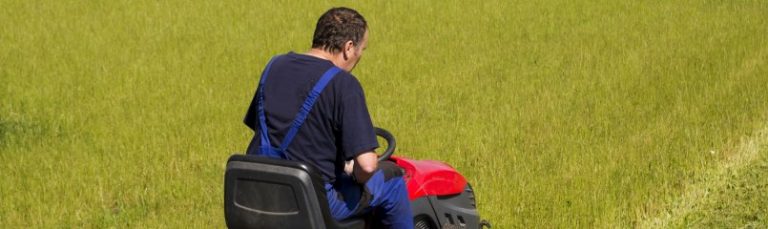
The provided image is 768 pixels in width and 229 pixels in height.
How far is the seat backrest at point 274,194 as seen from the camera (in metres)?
3.40

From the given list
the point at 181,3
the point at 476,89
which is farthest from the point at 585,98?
the point at 181,3

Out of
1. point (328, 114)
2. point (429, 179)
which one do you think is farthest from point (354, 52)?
point (429, 179)

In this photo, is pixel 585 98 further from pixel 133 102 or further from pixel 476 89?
pixel 133 102

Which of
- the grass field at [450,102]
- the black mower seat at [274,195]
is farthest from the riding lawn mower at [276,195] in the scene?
the grass field at [450,102]

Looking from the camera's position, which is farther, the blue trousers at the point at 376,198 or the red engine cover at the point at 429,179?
the red engine cover at the point at 429,179

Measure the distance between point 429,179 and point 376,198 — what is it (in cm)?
62

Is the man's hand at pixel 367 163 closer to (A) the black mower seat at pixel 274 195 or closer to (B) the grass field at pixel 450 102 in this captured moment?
(A) the black mower seat at pixel 274 195

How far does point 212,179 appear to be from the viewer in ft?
20.8

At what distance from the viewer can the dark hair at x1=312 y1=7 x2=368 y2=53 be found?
337 cm

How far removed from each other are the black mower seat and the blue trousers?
0.18 ft

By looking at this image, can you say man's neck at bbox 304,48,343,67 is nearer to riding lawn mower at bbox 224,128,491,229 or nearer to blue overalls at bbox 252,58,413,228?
blue overalls at bbox 252,58,413,228

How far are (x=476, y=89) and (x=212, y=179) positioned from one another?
3119 mm

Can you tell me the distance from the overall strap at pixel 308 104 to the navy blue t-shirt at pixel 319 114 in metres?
0.01

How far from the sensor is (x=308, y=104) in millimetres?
3385
